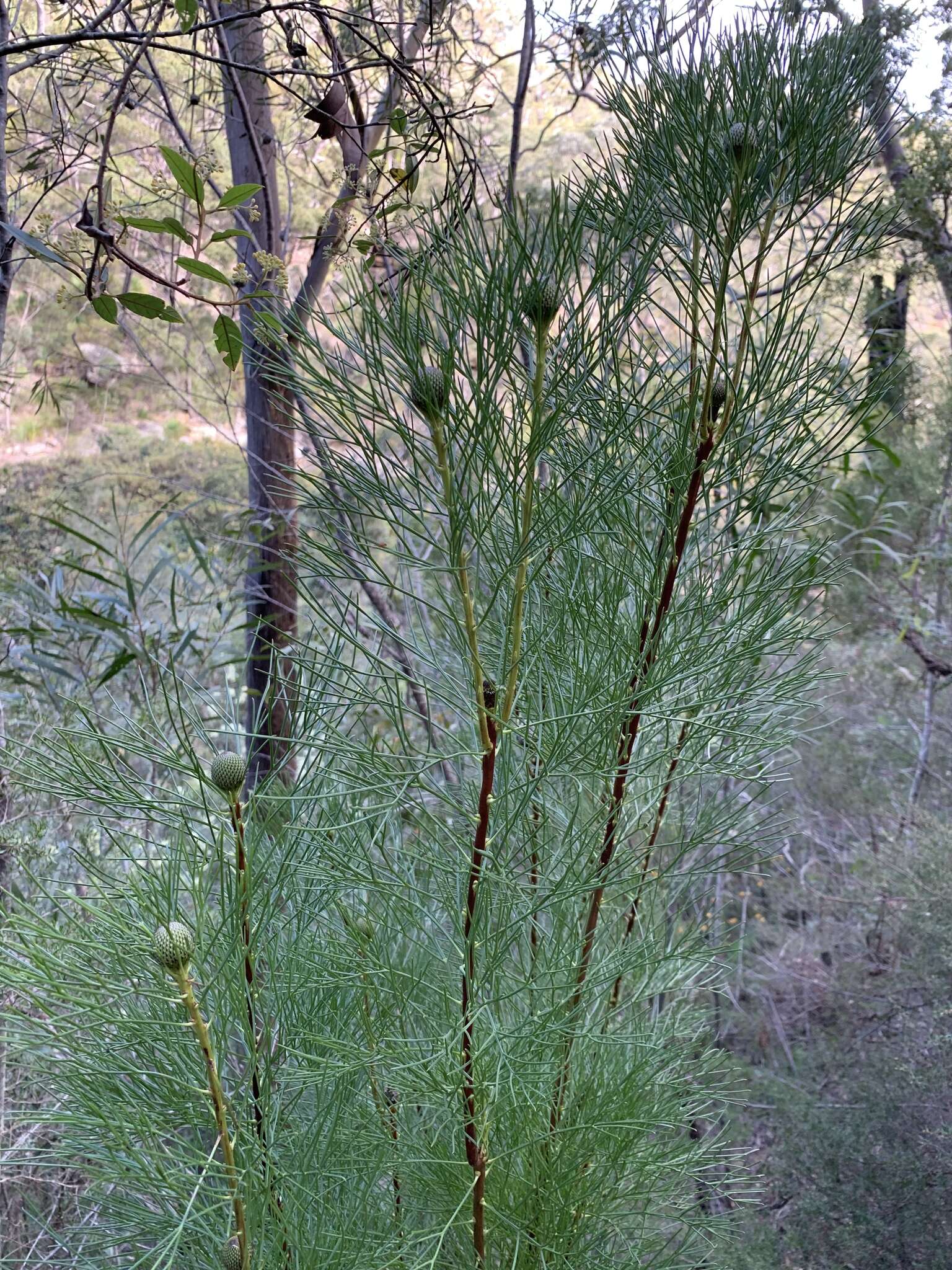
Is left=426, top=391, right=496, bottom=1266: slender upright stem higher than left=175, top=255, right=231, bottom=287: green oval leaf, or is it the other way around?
left=175, top=255, right=231, bottom=287: green oval leaf

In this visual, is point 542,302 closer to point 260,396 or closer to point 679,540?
point 679,540

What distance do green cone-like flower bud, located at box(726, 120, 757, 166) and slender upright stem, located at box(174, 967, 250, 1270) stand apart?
397mm

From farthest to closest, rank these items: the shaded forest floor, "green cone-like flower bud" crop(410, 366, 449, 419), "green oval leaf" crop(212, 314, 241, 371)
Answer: the shaded forest floor < "green oval leaf" crop(212, 314, 241, 371) < "green cone-like flower bud" crop(410, 366, 449, 419)

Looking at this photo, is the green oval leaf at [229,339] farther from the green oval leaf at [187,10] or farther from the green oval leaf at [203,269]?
the green oval leaf at [187,10]

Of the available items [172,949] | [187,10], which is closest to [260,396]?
[187,10]

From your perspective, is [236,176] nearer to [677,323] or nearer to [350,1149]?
[677,323]

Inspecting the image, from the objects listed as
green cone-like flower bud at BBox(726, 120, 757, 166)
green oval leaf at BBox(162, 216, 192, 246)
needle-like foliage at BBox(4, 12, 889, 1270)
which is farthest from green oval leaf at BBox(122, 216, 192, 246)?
green cone-like flower bud at BBox(726, 120, 757, 166)

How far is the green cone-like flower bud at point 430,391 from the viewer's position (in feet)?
1.01

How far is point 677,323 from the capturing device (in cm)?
43

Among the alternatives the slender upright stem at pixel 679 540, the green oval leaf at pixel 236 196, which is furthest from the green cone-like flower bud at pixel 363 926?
the green oval leaf at pixel 236 196

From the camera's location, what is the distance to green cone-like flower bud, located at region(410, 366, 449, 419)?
1.01 feet

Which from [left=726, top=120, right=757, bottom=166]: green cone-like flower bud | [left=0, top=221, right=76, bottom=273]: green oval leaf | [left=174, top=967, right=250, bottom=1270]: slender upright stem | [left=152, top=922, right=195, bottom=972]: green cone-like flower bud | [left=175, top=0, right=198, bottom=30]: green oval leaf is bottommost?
[left=174, top=967, right=250, bottom=1270]: slender upright stem

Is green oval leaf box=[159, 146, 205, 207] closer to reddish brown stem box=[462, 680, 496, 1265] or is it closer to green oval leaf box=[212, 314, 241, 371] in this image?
green oval leaf box=[212, 314, 241, 371]

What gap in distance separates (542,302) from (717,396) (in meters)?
0.14
